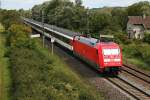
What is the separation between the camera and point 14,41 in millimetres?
50344

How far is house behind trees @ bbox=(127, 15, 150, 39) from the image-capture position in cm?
8812

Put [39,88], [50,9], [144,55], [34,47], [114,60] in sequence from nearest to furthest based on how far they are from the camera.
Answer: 1. [39,88]
2. [114,60]
3. [144,55]
4. [34,47]
5. [50,9]

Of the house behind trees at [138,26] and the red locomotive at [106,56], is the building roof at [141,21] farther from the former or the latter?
the red locomotive at [106,56]

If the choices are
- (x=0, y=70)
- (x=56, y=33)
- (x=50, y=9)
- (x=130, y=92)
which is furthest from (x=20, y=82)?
(x=50, y=9)

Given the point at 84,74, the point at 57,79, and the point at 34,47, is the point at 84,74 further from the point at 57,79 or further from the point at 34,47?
the point at 34,47

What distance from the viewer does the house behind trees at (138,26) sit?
88.1m

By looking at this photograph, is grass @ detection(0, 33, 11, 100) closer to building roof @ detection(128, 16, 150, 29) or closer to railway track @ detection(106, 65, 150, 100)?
railway track @ detection(106, 65, 150, 100)

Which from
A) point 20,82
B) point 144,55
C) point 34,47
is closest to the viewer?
point 20,82

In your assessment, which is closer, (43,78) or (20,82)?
(20,82)

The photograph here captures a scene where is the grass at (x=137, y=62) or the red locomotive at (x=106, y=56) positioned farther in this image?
the grass at (x=137, y=62)

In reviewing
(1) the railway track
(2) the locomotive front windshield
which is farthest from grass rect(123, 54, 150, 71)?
(2) the locomotive front windshield

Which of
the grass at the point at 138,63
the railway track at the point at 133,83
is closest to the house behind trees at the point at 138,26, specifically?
the grass at the point at 138,63

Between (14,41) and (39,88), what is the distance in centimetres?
3007

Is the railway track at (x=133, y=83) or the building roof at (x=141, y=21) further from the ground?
the building roof at (x=141, y=21)
